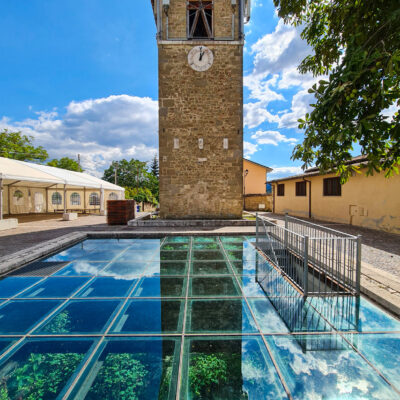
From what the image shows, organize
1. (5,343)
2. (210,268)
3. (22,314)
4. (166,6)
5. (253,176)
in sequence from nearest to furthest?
(5,343) → (22,314) → (210,268) → (166,6) → (253,176)

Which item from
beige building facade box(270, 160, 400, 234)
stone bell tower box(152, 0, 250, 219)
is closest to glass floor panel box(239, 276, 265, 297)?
stone bell tower box(152, 0, 250, 219)

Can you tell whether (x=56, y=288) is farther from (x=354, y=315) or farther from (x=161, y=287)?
(x=354, y=315)

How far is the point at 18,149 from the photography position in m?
26.4

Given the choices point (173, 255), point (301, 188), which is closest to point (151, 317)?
point (173, 255)

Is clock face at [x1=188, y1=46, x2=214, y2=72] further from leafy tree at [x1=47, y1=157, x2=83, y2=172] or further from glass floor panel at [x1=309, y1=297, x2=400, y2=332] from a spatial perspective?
leafy tree at [x1=47, y1=157, x2=83, y2=172]

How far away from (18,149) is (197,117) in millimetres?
26949

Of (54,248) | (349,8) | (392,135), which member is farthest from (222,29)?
(54,248)

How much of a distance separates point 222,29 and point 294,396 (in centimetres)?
1336

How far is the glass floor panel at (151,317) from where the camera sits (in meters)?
2.49

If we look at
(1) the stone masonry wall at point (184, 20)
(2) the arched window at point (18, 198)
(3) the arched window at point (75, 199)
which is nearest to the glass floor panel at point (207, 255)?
(1) the stone masonry wall at point (184, 20)

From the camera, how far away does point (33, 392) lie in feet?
5.67

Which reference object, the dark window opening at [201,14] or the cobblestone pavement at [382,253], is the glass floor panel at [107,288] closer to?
the cobblestone pavement at [382,253]

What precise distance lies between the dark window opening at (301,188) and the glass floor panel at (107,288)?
14332mm

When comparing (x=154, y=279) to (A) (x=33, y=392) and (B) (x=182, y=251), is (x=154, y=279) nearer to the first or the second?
(B) (x=182, y=251)
